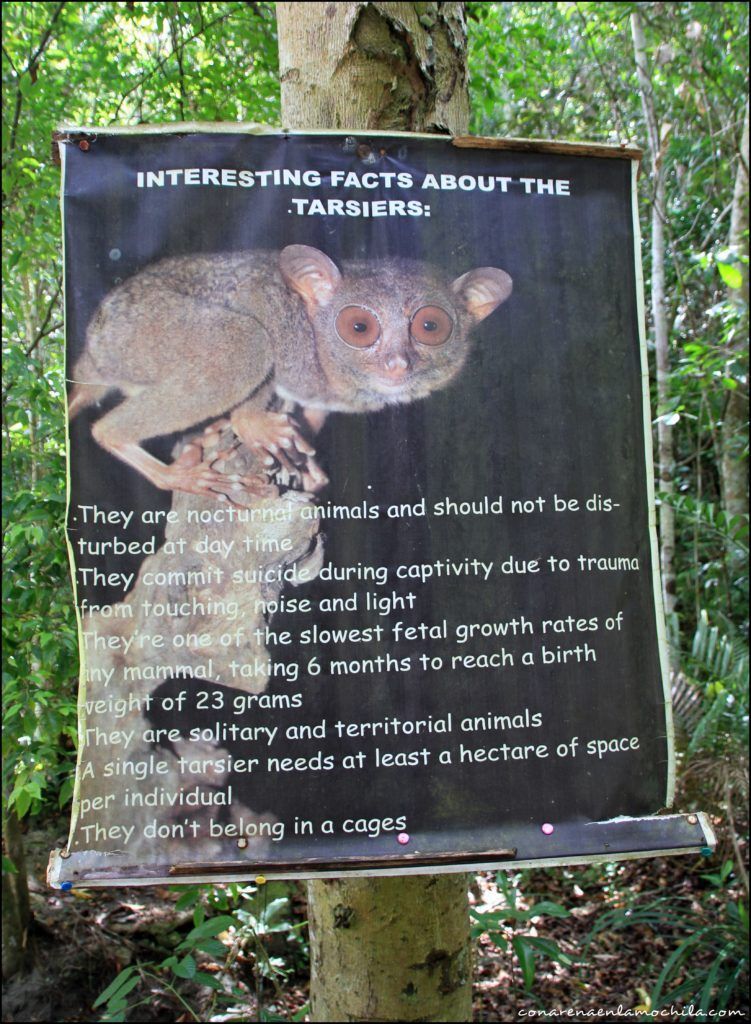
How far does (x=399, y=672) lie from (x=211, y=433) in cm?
68

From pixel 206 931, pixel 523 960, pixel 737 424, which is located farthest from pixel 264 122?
pixel 737 424

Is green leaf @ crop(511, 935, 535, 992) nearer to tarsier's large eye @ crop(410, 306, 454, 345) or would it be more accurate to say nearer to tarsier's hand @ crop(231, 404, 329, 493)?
tarsier's hand @ crop(231, 404, 329, 493)

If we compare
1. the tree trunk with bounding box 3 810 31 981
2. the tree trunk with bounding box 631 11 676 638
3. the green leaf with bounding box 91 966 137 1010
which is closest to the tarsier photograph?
the green leaf with bounding box 91 966 137 1010

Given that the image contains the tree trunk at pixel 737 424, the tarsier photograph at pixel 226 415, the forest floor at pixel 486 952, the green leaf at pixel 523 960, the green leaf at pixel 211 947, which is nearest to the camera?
the tarsier photograph at pixel 226 415

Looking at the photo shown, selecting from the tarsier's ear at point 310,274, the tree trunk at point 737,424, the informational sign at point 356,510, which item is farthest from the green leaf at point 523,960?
the tree trunk at point 737,424

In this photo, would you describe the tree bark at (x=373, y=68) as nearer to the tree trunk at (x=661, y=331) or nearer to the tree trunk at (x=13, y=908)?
the tree trunk at (x=13, y=908)

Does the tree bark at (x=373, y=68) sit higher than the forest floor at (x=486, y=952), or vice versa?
the tree bark at (x=373, y=68)

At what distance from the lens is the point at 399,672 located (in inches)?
68.9

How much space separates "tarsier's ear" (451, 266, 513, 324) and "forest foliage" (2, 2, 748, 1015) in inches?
58.0

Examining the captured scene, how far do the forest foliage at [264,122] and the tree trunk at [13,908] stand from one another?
12.8 inches

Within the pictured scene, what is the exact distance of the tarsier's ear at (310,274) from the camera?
1790 millimetres

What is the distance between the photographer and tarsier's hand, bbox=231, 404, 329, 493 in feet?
5.75

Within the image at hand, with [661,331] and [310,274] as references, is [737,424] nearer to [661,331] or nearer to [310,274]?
[661,331]

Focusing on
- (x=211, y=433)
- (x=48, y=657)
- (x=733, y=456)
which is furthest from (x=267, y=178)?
(x=733, y=456)
